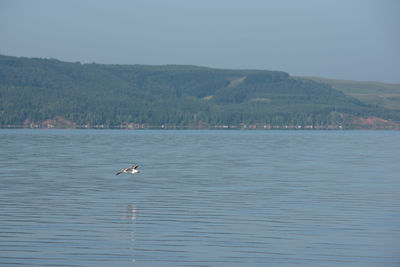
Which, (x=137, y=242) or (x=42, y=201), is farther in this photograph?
(x=42, y=201)

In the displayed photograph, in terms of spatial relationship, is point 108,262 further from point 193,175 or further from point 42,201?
point 193,175

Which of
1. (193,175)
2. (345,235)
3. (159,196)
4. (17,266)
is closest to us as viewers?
(17,266)

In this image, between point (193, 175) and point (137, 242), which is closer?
point (137, 242)

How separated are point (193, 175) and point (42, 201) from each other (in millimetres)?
17466

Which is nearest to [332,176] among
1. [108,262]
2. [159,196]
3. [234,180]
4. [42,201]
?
[234,180]

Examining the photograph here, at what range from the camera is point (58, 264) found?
1925 cm

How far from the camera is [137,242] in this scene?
73.8 feet

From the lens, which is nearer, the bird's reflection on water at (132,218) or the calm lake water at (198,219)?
the calm lake water at (198,219)

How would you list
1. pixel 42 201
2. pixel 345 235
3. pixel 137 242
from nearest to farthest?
pixel 137 242, pixel 345 235, pixel 42 201

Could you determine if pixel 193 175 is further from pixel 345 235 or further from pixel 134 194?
pixel 345 235

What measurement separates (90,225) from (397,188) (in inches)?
835

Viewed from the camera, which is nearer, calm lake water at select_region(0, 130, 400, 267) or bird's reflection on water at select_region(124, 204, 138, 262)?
calm lake water at select_region(0, 130, 400, 267)

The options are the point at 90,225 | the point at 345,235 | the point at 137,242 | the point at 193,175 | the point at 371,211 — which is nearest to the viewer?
the point at 137,242

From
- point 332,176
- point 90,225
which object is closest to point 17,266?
point 90,225
